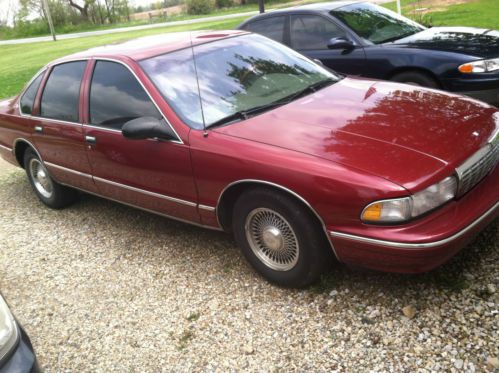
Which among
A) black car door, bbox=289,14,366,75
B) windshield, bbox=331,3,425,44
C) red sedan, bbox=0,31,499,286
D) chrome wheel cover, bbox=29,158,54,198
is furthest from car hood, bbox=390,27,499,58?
chrome wheel cover, bbox=29,158,54,198

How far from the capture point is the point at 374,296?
3197 millimetres

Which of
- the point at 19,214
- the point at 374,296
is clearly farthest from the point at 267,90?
the point at 19,214

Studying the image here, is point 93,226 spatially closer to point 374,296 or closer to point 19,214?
point 19,214

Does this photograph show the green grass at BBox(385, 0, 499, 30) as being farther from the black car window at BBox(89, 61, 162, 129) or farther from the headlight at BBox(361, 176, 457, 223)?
the headlight at BBox(361, 176, 457, 223)

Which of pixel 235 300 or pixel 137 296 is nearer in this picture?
pixel 235 300

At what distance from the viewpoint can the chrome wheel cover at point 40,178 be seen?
5293 millimetres

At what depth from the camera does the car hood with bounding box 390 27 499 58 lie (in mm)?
5520

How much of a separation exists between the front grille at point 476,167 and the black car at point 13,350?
232 cm

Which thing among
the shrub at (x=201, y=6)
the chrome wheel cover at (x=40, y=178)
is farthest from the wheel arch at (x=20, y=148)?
the shrub at (x=201, y=6)

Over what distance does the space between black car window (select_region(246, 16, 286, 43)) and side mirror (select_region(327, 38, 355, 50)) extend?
40.4 inches

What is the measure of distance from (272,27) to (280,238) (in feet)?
15.1

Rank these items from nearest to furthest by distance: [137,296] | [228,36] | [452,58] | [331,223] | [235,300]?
[331,223] → [235,300] → [137,296] → [228,36] → [452,58]

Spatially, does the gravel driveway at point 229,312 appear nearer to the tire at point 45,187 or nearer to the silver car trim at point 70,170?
the silver car trim at point 70,170

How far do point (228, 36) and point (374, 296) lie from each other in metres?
2.43
